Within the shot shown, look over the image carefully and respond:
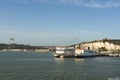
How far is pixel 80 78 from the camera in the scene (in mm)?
42125

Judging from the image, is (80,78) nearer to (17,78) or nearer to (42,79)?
(42,79)

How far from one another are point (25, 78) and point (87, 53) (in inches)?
3713

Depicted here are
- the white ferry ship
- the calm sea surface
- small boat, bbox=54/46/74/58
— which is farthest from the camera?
the white ferry ship

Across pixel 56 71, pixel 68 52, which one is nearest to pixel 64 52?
pixel 68 52

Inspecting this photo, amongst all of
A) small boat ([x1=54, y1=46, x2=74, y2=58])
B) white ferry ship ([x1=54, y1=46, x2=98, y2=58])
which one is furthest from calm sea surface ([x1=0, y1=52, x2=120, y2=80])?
white ferry ship ([x1=54, y1=46, x2=98, y2=58])

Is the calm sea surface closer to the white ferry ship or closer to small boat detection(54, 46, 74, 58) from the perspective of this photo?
small boat detection(54, 46, 74, 58)

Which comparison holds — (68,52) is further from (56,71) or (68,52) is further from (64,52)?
(56,71)

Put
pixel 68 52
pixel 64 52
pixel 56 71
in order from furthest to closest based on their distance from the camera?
pixel 68 52, pixel 64 52, pixel 56 71

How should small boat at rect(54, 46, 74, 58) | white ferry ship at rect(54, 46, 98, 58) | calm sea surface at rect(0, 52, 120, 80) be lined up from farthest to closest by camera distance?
white ferry ship at rect(54, 46, 98, 58) < small boat at rect(54, 46, 74, 58) < calm sea surface at rect(0, 52, 120, 80)

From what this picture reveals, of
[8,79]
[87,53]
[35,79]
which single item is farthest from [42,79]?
[87,53]

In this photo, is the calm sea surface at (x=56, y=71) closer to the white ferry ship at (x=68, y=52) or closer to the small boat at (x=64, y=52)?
the small boat at (x=64, y=52)

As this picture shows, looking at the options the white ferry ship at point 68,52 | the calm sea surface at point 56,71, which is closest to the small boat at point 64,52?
the white ferry ship at point 68,52

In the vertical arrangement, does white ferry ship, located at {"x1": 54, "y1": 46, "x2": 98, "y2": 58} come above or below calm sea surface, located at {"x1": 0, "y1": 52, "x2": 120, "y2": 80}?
above

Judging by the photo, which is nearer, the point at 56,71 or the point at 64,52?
the point at 56,71
